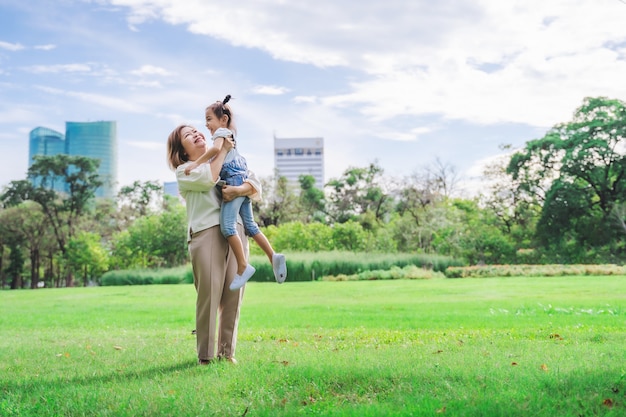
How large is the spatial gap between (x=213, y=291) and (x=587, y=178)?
3139 cm

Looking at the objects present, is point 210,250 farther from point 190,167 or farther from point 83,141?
point 83,141

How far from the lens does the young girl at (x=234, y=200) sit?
4.37 m

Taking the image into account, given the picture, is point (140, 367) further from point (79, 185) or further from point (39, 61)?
point (79, 185)

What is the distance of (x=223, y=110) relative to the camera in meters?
4.50

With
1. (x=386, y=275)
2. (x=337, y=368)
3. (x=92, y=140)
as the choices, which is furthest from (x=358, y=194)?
(x=92, y=140)

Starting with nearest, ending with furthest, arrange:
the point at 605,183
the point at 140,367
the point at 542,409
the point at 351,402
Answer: the point at 542,409, the point at 351,402, the point at 140,367, the point at 605,183

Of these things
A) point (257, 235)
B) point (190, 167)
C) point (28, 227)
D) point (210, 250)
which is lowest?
point (210, 250)

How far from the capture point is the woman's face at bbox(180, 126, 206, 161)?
466 centimetres

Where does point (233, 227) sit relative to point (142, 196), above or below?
below

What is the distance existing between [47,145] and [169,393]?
481 feet

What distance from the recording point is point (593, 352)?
15.8ft

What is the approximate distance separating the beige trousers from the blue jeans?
88 millimetres

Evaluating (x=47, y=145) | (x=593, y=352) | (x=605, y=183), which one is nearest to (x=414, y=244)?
(x=605, y=183)

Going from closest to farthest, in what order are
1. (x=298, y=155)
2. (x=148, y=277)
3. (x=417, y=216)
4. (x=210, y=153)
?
(x=210, y=153), (x=148, y=277), (x=417, y=216), (x=298, y=155)
